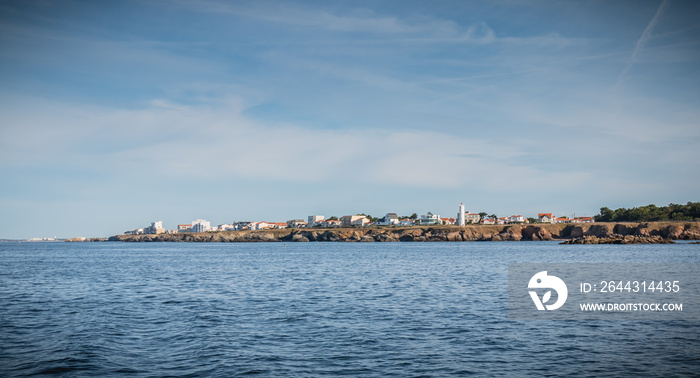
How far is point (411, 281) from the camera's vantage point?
4022 cm

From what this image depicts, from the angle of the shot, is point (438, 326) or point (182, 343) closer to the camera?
point (182, 343)

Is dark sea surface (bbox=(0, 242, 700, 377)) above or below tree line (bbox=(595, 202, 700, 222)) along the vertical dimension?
below

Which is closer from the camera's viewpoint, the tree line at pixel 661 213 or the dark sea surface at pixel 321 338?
the dark sea surface at pixel 321 338

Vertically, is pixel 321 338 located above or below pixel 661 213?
below

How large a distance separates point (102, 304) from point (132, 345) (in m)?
13.1

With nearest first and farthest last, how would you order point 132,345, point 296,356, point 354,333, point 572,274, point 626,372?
1. point 626,372
2. point 296,356
3. point 132,345
4. point 354,333
5. point 572,274

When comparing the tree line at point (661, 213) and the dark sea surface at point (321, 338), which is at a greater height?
the tree line at point (661, 213)

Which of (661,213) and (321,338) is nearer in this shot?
(321,338)

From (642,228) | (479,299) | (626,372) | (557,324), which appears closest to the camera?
(626,372)

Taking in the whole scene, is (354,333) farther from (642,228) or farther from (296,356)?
(642,228)

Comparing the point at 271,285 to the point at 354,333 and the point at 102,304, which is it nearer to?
the point at 102,304

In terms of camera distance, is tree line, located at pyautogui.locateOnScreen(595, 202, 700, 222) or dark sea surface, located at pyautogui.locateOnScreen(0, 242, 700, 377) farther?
tree line, located at pyautogui.locateOnScreen(595, 202, 700, 222)

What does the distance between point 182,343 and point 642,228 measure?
510 feet

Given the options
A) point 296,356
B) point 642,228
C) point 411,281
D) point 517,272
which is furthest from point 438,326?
point 642,228
